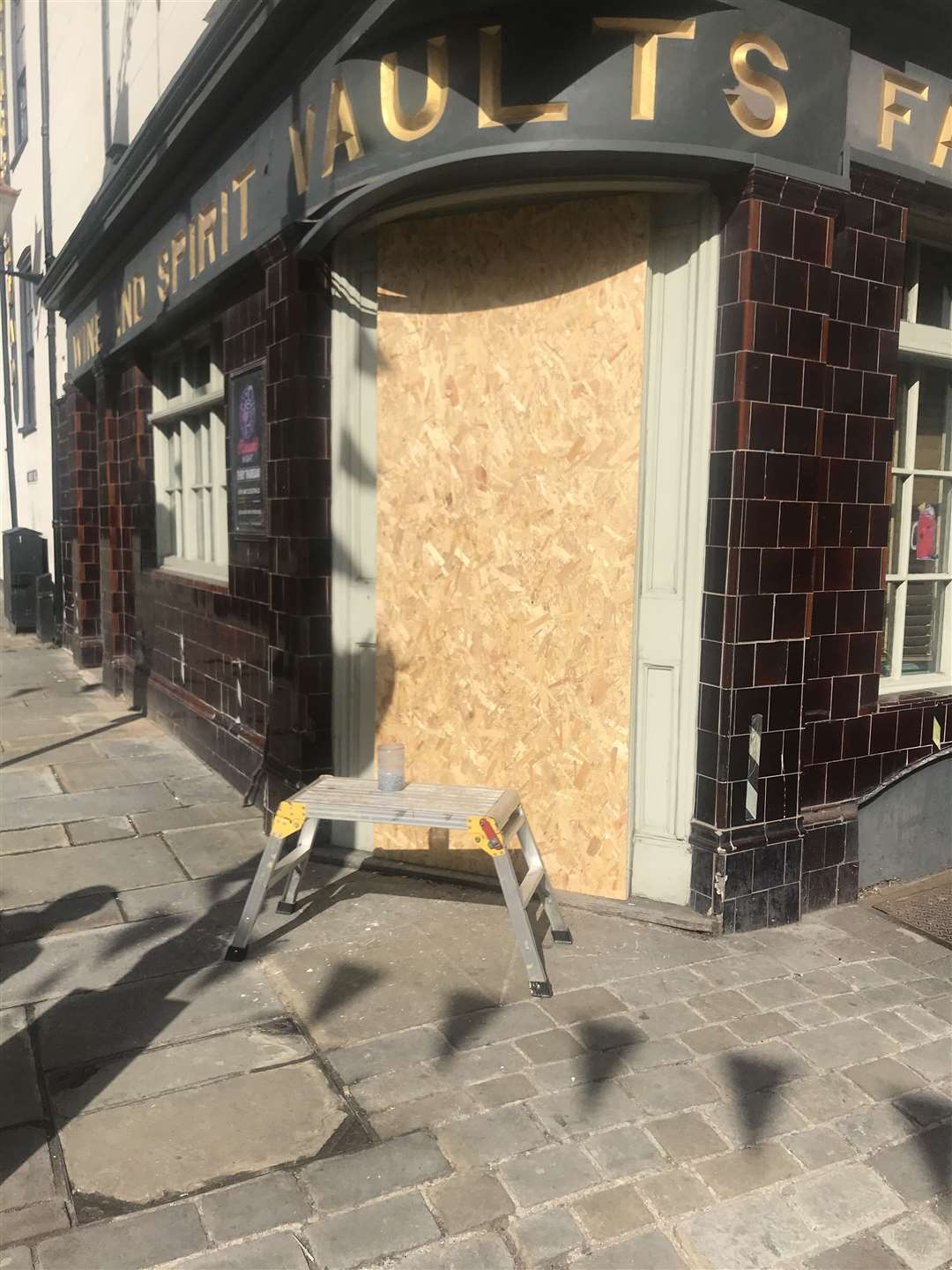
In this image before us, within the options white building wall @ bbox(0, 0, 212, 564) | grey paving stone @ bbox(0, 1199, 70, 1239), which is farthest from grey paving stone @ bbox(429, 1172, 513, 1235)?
white building wall @ bbox(0, 0, 212, 564)

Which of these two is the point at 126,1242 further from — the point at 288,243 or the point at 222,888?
the point at 288,243

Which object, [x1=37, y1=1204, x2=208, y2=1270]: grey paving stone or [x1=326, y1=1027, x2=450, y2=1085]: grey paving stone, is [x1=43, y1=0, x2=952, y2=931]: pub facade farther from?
[x1=37, y1=1204, x2=208, y2=1270]: grey paving stone

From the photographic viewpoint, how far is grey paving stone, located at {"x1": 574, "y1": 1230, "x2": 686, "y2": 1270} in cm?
248

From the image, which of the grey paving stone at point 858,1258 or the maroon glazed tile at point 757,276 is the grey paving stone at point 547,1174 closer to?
the grey paving stone at point 858,1258

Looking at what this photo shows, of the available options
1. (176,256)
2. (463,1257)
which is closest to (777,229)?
(463,1257)

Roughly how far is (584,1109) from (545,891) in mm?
1277

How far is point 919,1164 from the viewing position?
2896 millimetres

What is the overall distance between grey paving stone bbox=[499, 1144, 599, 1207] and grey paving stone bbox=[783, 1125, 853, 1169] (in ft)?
2.09

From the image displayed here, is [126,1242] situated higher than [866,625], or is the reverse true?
[866,625]

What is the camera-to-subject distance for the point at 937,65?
15.6 ft

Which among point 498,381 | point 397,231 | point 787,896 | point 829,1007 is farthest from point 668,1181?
point 397,231

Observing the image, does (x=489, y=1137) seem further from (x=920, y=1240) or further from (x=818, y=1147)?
(x=920, y=1240)

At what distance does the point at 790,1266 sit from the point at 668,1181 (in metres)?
0.39

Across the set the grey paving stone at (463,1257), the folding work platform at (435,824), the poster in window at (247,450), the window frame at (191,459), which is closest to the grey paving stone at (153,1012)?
the folding work platform at (435,824)
